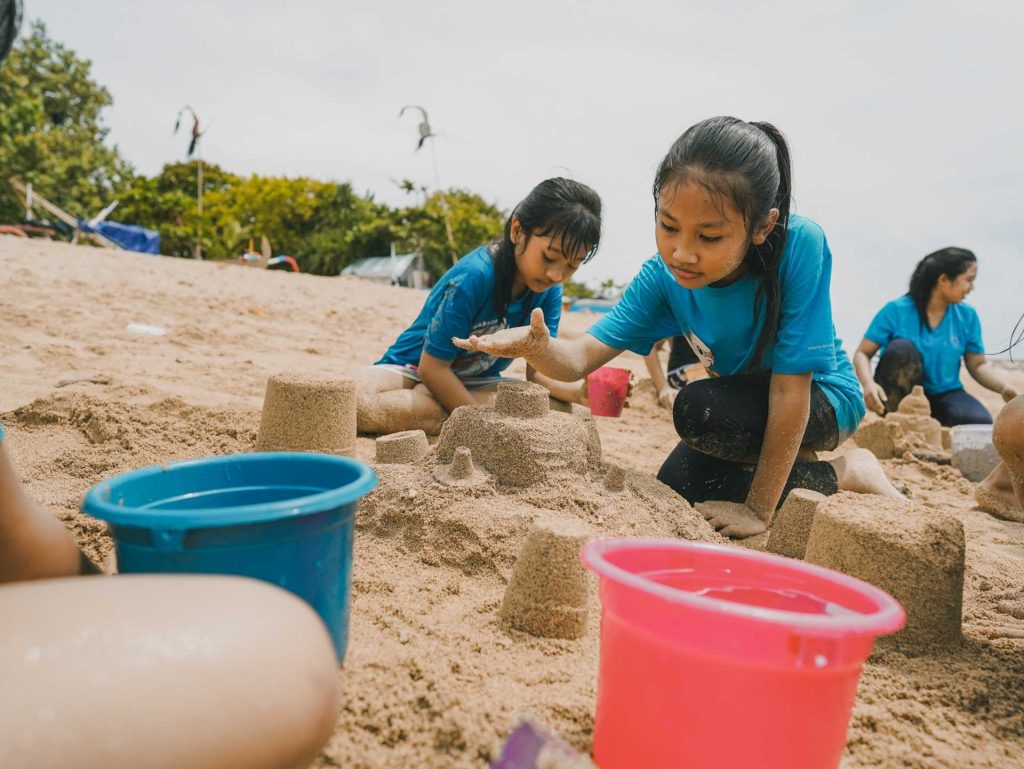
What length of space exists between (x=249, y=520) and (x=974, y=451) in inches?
145

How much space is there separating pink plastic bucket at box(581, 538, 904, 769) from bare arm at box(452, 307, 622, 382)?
130 centimetres

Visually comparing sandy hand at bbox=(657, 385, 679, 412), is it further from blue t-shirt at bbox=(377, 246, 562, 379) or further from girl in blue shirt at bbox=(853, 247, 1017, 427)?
girl in blue shirt at bbox=(853, 247, 1017, 427)

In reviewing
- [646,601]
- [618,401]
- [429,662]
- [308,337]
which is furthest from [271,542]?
[308,337]

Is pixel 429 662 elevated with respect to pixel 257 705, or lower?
lower

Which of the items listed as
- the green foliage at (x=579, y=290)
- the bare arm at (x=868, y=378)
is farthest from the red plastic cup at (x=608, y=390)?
the green foliage at (x=579, y=290)

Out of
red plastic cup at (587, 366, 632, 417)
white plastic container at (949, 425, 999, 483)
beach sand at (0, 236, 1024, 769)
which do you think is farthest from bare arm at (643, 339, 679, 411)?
white plastic container at (949, 425, 999, 483)

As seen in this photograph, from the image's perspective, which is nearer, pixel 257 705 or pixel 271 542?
pixel 257 705

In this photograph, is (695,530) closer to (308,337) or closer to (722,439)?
(722,439)

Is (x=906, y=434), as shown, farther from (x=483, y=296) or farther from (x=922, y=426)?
(x=483, y=296)

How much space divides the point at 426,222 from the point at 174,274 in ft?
38.2

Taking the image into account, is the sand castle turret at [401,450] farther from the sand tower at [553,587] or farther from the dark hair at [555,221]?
the dark hair at [555,221]

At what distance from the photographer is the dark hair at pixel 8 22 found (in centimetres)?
102

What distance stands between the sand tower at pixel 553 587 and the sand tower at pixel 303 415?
1199 mm

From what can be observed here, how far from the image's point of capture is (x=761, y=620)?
2.83 feet
